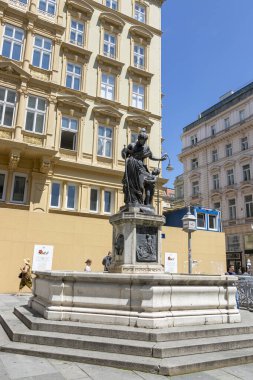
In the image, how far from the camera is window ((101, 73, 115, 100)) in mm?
22341

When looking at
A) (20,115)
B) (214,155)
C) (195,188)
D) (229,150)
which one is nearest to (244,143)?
(229,150)

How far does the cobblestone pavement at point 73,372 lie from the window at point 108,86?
1956cm

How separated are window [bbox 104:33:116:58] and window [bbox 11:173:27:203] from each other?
1122 cm

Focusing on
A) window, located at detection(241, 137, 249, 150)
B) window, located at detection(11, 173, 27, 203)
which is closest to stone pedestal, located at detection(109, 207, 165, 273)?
window, located at detection(11, 173, 27, 203)

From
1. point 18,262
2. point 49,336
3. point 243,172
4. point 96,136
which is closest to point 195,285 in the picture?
point 49,336

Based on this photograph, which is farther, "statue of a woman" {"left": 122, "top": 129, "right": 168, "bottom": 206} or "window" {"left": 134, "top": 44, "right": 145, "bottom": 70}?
"window" {"left": 134, "top": 44, "right": 145, "bottom": 70}

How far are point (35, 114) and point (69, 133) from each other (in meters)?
2.42

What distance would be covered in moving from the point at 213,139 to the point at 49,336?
150ft

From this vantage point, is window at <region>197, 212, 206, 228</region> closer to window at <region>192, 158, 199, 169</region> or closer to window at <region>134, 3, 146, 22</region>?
window at <region>134, 3, 146, 22</region>

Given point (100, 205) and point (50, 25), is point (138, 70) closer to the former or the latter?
point (50, 25)

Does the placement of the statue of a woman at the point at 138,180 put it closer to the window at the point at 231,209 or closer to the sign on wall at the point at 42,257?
the sign on wall at the point at 42,257

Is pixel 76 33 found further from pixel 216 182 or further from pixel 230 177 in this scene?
pixel 216 182

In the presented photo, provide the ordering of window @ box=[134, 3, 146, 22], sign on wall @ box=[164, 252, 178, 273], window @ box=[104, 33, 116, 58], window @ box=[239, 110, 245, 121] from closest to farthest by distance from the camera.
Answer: sign on wall @ box=[164, 252, 178, 273] → window @ box=[104, 33, 116, 58] → window @ box=[134, 3, 146, 22] → window @ box=[239, 110, 245, 121]

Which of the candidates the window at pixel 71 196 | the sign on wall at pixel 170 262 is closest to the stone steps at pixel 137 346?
the sign on wall at pixel 170 262
